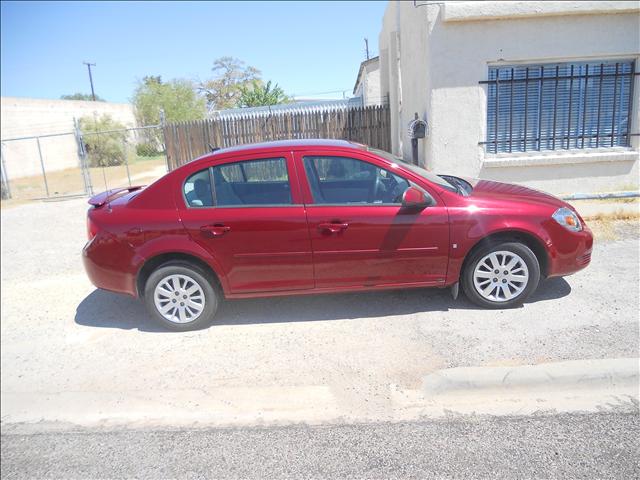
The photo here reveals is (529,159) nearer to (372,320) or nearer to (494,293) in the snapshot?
(494,293)

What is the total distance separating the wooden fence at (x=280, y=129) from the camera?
13125mm

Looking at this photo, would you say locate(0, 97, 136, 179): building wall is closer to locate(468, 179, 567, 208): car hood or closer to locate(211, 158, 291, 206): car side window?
locate(211, 158, 291, 206): car side window

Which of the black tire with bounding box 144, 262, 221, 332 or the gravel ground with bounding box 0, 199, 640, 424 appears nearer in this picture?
the gravel ground with bounding box 0, 199, 640, 424

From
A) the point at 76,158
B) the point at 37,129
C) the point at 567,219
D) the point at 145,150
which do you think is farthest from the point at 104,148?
the point at 567,219

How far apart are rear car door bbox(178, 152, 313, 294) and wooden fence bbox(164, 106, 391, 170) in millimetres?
8856

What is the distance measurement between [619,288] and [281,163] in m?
3.64

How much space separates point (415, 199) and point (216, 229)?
1789 millimetres

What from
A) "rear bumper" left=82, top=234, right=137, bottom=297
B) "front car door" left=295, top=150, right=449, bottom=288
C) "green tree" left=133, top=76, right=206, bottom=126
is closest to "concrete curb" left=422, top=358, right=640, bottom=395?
"front car door" left=295, top=150, right=449, bottom=288

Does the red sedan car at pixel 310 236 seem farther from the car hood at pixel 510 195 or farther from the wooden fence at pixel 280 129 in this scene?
the wooden fence at pixel 280 129

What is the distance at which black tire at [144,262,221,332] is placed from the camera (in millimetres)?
4270

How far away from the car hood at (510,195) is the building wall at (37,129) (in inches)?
1055

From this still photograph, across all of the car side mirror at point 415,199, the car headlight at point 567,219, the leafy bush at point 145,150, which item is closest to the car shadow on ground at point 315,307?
the car headlight at point 567,219

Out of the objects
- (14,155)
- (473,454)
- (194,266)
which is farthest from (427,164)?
(14,155)

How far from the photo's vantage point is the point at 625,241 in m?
6.29
